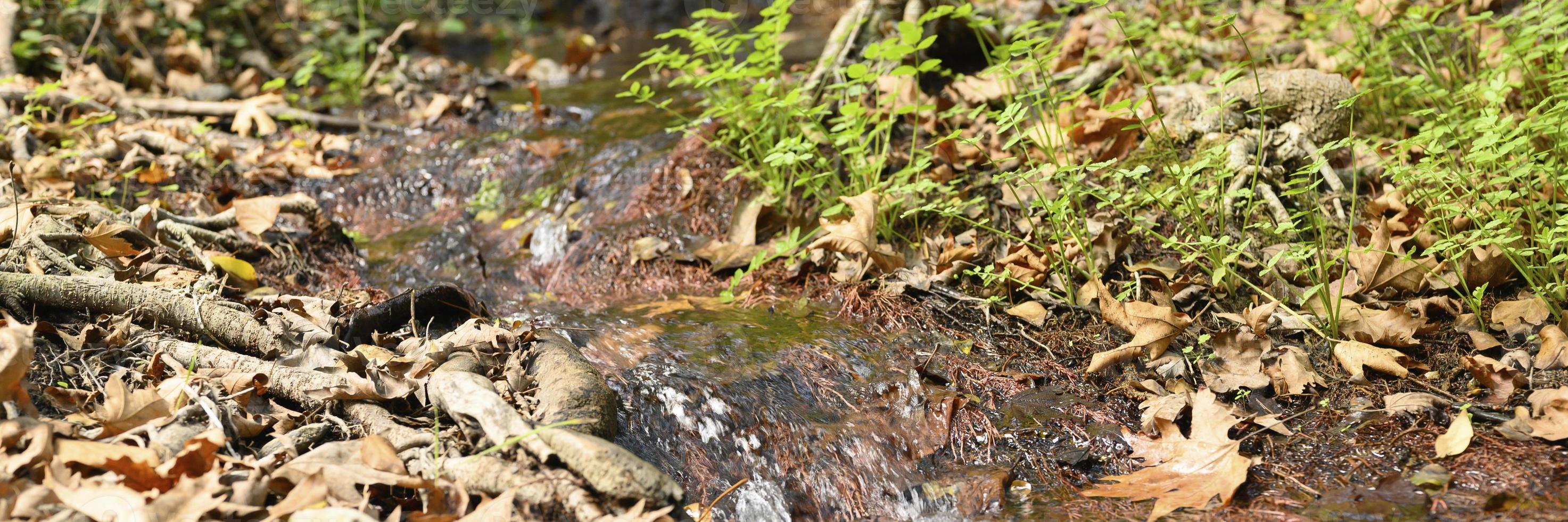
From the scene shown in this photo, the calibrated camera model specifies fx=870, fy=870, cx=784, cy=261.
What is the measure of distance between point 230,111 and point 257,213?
2.44 metres

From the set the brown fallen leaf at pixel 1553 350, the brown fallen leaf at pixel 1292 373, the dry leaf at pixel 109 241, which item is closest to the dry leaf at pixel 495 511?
the dry leaf at pixel 109 241

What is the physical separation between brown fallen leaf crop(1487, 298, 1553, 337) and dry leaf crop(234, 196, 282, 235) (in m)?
4.87

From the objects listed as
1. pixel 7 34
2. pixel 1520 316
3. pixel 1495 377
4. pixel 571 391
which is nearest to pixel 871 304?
pixel 571 391

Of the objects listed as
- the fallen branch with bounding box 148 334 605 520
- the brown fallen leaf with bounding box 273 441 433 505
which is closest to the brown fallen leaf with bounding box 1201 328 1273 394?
the fallen branch with bounding box 148 334 605 520

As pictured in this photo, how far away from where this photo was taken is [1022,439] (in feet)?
9.22

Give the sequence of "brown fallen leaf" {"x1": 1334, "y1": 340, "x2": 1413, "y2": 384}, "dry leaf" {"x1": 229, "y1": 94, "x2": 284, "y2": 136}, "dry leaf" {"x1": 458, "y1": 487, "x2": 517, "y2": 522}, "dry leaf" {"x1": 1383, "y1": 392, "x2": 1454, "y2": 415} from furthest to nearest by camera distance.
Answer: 1. "dry leaf" {"x1": 229, "y1": 94, "x2": 284, "y2": 136}
2. "brown fallen leaf" {"x1": 1334, "y1": 340, "x2": 1413, "y2": 384}
3. "dry leaf" {"x1": 1383, "y1": 392, "x2": 1454, "y2": 415}
4. "dry leaf" {"x1": 458, "y1": 487, "x2": 517, "y2": 522}

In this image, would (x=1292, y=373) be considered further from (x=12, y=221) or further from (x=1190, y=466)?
(x=12, y=221)

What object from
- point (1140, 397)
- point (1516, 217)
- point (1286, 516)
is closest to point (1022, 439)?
point (1140, 397)

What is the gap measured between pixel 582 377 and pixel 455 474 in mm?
485

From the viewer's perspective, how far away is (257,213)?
159 inches

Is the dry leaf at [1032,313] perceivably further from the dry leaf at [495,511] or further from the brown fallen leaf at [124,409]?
the brown fallen leaf at [124,409]

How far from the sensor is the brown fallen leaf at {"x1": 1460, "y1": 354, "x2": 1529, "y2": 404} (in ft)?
8.50

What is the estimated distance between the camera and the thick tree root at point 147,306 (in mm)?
2686

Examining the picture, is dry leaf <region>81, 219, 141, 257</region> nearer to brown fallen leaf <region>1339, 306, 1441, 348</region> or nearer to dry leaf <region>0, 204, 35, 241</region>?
dry leaf <region>0, 204, 35, 241</region>
